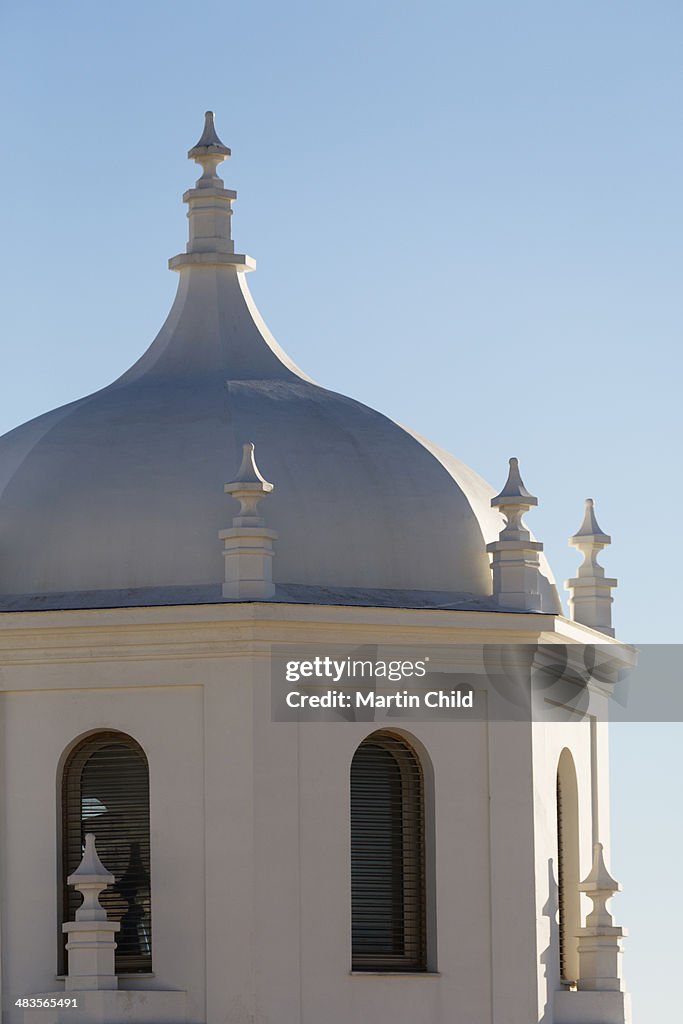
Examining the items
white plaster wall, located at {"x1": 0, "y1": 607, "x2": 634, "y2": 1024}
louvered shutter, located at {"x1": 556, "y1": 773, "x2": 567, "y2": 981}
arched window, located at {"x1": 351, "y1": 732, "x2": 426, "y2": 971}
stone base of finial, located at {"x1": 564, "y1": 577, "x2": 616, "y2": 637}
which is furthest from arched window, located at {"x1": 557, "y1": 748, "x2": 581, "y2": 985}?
stone base of finial, located at {"x1": 564, "y1": 577, "x2": 616, "y2": 637}

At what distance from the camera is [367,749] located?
129ft

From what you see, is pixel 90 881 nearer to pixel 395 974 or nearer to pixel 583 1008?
pixel 395 974

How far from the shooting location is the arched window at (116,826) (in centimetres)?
3900

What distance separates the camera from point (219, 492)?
131 ft

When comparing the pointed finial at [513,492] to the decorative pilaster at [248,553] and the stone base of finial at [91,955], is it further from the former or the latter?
the stone base of finial at [91,955]

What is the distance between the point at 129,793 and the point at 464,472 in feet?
21.8

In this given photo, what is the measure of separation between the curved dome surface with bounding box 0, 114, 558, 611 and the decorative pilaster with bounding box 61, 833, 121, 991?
3656 mm

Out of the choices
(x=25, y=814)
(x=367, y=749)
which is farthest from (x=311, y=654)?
(x=25, y=814)

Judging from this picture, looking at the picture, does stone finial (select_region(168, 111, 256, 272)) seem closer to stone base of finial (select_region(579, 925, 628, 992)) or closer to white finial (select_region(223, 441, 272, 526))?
white finial (select_region(223, 441, 272, 526))

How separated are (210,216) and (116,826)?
376 inches

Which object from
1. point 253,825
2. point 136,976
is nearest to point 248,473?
point 253,825

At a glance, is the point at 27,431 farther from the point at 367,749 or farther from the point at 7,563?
the point at 367,749

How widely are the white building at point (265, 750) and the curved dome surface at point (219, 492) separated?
0.04 metres

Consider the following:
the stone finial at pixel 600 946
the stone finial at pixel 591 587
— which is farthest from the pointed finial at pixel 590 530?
the stone finial at pixel 600 946
